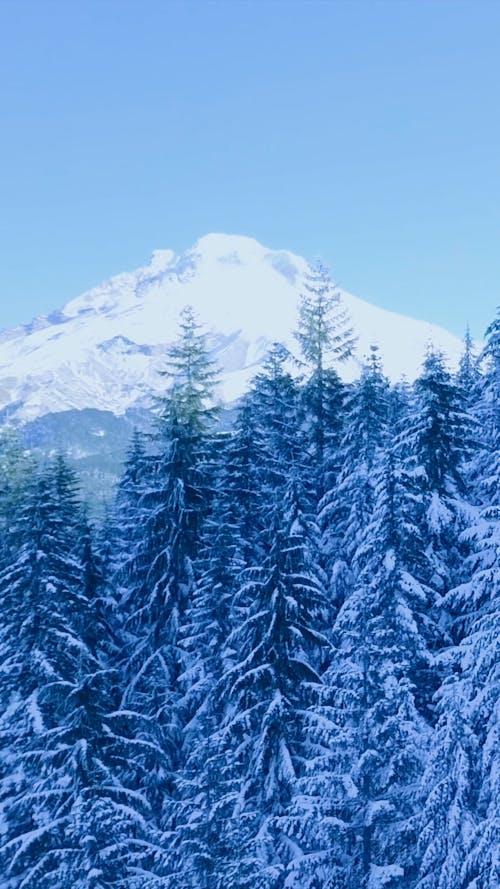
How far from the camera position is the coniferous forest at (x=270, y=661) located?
1574 centimetres

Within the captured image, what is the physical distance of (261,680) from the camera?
20.1m

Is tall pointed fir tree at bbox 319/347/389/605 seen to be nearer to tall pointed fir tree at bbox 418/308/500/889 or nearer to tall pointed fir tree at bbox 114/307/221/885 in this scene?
tall pointed fir tree at bbox 114/307/221/885

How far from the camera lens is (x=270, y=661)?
20156 mm

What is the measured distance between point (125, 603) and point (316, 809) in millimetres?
14421

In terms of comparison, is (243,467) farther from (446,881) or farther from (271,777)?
(446,881)

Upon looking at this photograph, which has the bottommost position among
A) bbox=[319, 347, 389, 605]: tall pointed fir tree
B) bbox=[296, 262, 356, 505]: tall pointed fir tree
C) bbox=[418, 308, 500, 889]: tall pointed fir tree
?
bbox=[418, 308, 500, 889]: tall pointed fir tree

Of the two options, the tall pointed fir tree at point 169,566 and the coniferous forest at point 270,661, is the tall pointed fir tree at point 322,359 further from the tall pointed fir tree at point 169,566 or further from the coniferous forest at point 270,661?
the tall pointed fir tree at point 169,566

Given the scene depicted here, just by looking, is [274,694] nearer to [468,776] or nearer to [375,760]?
[375,760]

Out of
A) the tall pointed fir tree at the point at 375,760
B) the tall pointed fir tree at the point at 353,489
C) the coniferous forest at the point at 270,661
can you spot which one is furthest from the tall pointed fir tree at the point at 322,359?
the tall pointed fir tree at the point at 375,760

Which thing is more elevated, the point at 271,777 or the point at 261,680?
the point at 261,680

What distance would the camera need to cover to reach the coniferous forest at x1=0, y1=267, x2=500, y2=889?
620 inches

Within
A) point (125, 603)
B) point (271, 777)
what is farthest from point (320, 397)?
point (271, 777)

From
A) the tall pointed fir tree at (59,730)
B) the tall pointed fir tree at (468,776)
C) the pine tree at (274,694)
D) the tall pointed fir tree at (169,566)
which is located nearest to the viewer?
the tall pointed fir tree at (468,776)

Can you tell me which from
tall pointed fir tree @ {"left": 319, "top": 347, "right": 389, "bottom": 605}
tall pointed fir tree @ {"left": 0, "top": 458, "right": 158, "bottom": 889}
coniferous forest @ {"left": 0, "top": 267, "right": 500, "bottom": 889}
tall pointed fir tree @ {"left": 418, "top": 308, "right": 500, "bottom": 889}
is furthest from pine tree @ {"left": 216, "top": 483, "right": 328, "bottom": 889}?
tall pointed fir tree @ {"left": 418, "top": 308, "right": 500, "bottom": 889}
